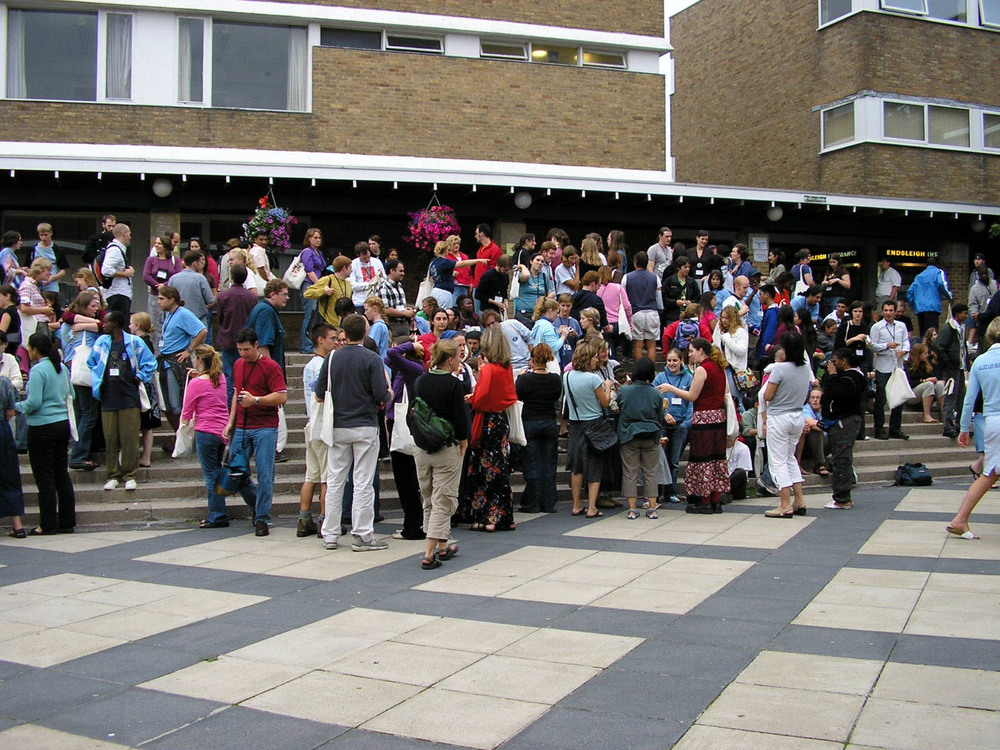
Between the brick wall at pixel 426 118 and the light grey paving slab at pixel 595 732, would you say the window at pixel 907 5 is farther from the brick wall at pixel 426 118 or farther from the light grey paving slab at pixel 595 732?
the light grey paving slab at pixel 595 732

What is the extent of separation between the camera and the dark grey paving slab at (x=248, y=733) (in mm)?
4320

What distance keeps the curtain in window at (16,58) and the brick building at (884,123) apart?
15588 mm

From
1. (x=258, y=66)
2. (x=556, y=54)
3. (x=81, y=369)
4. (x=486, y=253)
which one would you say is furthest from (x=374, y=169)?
(x=81, y=369)

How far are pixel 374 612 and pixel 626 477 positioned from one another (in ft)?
14.5

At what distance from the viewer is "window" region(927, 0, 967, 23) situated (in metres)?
23.7

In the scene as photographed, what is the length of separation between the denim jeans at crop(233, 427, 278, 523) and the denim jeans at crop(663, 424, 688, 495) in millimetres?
4633

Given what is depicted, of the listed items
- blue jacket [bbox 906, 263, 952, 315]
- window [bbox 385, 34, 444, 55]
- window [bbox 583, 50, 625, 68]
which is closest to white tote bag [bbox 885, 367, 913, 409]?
blue jacket [bbox 906, 263, 952, 315]

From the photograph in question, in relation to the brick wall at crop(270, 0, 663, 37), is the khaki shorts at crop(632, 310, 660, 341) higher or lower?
lower

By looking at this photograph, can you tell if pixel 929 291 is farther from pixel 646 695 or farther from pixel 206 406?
pixel 646 695

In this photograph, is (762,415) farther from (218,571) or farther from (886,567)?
(218,571)

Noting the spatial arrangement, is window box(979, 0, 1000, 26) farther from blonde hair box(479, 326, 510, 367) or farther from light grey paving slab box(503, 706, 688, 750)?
light grey paving slab box(503, 706, 688, 750)

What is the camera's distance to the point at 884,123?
2314 centimetres

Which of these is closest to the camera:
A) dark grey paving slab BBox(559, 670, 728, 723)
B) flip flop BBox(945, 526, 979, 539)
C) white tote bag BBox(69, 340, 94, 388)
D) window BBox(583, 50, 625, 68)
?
dark grey paving slab BBox(559, 670, 728, 723)

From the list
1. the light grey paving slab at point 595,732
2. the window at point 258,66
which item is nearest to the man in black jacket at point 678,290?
the window at point 258,66
